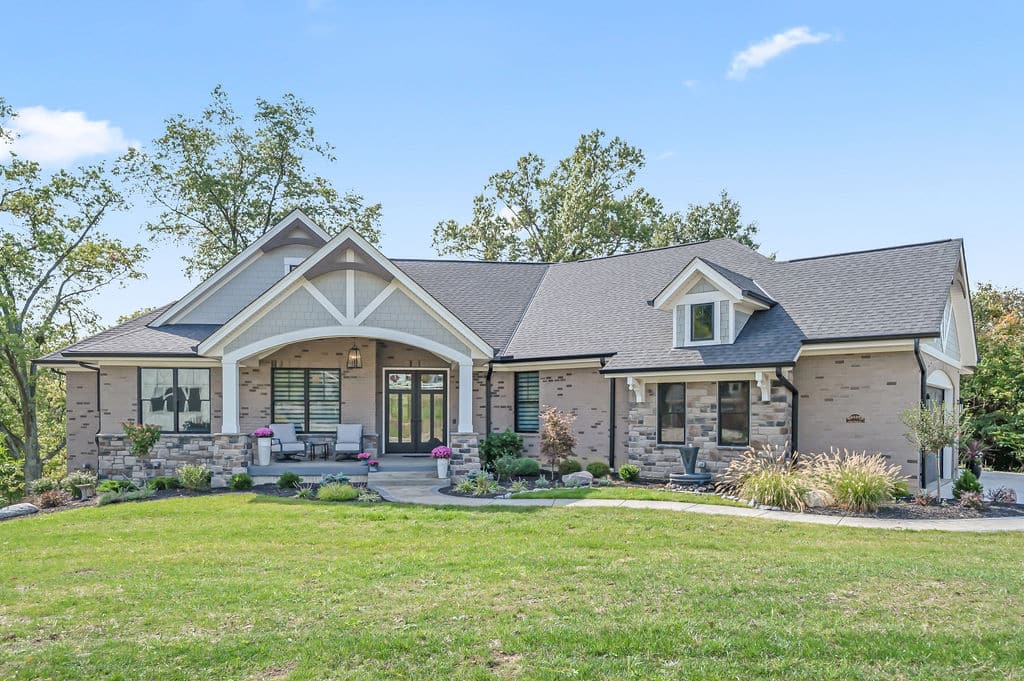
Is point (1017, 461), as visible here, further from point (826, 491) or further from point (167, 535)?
point (167, 535)

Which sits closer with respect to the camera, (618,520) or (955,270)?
(618,520)

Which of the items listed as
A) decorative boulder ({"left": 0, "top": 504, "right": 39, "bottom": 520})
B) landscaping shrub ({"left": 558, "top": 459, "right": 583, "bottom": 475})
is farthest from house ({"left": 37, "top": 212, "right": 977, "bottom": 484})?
decorative boulder ({"left": 0, "top": 504, "right": 39, "bottom": 520})

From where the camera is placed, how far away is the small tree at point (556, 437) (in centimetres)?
1683

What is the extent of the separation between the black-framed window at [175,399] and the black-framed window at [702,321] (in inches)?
463

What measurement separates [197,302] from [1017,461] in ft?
79.4

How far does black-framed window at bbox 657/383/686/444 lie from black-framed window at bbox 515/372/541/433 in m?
3.38

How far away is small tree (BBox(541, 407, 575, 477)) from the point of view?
1683 centimetres

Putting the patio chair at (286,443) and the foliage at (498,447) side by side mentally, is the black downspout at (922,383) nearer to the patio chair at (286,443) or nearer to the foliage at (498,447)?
the foliage at (498,447)

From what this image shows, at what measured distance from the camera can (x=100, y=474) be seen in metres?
16.5

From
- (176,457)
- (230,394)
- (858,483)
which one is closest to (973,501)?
(858,483)

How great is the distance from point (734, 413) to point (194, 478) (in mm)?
11570

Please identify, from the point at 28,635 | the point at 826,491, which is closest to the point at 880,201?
the point at 826,491

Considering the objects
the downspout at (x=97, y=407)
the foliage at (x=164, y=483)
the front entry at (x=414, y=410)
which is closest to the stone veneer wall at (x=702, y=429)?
the front entry at (x=414, y=410)

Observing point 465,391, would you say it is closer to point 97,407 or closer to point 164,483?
point 164,483
